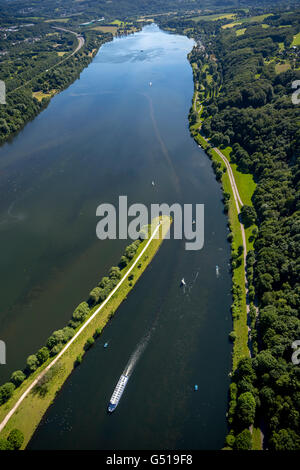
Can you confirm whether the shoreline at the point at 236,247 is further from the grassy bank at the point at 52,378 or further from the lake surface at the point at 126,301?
the grassy bank at the point at 52,378

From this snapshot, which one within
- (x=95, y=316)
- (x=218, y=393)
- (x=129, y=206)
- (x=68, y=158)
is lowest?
(x=218, y=393)

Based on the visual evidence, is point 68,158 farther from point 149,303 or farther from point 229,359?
point 229,359

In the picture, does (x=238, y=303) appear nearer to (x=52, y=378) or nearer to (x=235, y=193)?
(x=52, y=378)

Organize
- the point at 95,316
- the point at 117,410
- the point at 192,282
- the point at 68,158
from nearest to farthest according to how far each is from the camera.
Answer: the point at 117,410
the point at 95,316
the point at 192,282
the point at 68,158

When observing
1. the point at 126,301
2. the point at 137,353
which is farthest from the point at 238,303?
the point at 126,301

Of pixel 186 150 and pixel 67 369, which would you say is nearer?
pixel 67 369

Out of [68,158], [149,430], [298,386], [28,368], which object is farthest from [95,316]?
[68,158]

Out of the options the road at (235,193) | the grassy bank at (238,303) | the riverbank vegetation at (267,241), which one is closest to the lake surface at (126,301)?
the grassy bank at (238,303)
